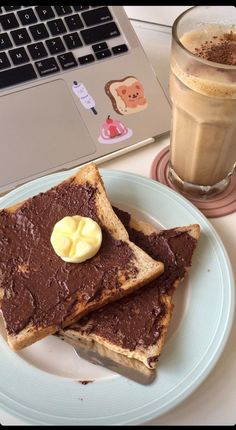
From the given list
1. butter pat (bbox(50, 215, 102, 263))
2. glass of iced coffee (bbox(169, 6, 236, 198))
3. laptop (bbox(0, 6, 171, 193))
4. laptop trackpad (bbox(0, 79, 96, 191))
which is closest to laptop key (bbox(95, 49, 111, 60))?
laptop (bbox(0, 6, 171, 193))

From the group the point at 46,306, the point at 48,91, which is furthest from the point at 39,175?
the point at 46,306

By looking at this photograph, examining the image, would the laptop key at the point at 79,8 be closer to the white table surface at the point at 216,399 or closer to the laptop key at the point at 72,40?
the laptop key at the point at 72,40

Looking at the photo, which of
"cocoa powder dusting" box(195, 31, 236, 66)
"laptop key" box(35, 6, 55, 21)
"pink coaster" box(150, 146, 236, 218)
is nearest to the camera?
"cocoa powder dusting" box(195, 31, 236, 66)

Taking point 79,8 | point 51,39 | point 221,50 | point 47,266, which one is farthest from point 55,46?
point 47,266

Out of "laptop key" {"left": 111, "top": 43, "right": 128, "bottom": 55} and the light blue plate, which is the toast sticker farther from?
the light blue plate

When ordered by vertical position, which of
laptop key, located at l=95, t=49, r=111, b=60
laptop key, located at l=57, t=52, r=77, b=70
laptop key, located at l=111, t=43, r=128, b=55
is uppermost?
laptop key, located at l=57, t=52, r=77, b=70

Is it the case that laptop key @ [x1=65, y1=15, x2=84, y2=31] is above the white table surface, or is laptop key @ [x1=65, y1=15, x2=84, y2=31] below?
above

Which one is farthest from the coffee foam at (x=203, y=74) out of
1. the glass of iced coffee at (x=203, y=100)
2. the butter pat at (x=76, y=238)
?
the butter pat at (x=76, y=238)
